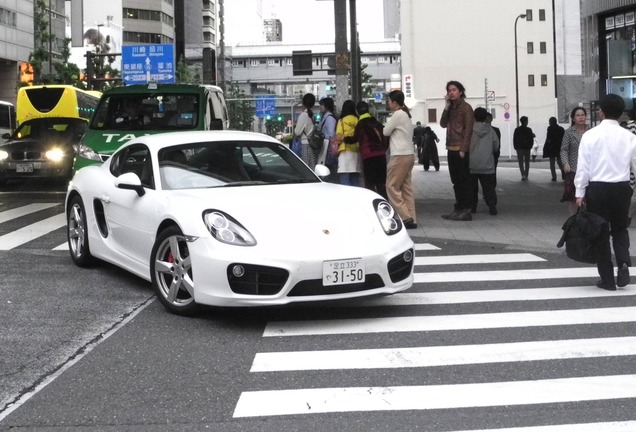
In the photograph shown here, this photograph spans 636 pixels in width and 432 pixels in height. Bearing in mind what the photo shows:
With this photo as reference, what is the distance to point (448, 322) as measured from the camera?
22.1ft

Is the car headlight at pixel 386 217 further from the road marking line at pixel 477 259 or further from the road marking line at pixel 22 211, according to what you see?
the road marking line at pixel 22 211

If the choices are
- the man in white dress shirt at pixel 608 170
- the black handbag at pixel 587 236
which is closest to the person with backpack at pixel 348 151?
the man in white dress shirt at pixel 608 170

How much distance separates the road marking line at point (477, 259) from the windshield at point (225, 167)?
2426 mm

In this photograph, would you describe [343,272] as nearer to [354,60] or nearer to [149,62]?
[354,60]

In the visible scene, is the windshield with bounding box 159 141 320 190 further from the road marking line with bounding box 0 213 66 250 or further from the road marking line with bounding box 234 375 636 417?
the road marking line with bounding box 0 213 66 250

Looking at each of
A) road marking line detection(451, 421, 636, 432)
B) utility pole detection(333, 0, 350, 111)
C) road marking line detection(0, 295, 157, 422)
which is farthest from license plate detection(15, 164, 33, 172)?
road marking line detection(451, 421, 636, 432)

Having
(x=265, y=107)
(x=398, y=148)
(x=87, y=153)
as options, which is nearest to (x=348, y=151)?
(x=398, y=148)

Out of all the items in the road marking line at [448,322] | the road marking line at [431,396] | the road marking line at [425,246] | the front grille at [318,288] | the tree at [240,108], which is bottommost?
the road marking line at [431,396]

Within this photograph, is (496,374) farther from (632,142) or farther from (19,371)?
(632,142)

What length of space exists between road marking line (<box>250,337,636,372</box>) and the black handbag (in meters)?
1.62

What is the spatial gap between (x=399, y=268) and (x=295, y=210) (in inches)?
34.0

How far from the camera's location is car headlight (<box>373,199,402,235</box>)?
6887 millimetres

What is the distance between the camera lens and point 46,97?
3456 cm

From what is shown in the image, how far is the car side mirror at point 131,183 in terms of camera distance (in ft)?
24.7
